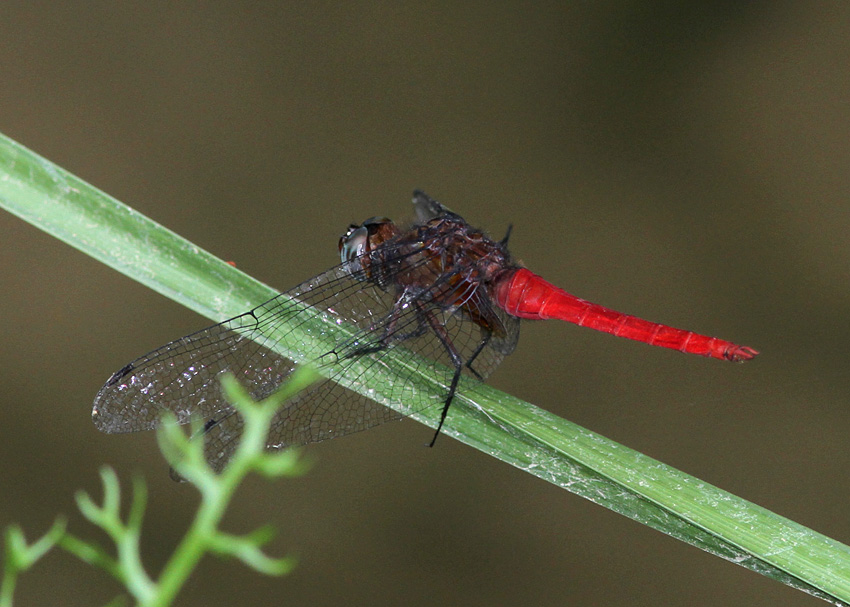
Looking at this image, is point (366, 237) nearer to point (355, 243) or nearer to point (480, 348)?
point (355, 243)

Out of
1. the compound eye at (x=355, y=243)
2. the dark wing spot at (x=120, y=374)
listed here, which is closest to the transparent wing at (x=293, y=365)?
the dark wing spot at (x=120, y=374)

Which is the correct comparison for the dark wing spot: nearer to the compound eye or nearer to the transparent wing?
the transparent wing

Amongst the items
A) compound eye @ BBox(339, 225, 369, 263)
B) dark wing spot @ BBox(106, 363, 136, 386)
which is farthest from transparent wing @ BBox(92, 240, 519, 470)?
compound eye @ BBox(339, 225, 369, 263)

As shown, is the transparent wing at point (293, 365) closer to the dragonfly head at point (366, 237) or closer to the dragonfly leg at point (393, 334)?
the dragonfly leg at point (393, 334)

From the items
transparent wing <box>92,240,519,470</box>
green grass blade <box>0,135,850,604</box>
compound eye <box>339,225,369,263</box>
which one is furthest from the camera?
compound eye <box>339,225,369,263</box>

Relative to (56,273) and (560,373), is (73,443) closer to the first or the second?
(56,273)

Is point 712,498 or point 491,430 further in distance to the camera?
point 491,430

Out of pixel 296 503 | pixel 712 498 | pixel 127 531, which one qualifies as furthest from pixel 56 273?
→ pixel 127 531
